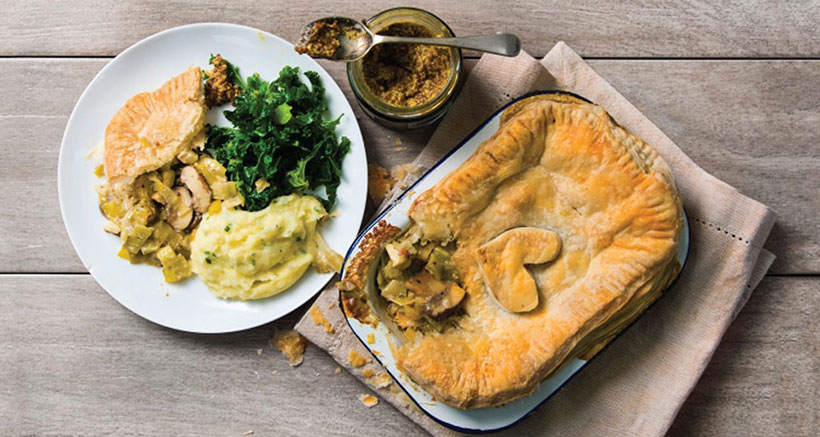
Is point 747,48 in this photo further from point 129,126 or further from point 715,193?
point 129,126

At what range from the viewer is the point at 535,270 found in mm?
2430

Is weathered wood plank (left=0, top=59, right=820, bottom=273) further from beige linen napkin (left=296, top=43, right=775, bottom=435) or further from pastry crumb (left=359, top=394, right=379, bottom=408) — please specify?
pastry crumb (left=359, top=394, right=379, bottom=408)

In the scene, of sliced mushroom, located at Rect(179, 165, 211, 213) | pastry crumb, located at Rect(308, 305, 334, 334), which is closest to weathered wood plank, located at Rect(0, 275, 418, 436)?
pastry crumb, located at Rect(308, 305, 334, 334)

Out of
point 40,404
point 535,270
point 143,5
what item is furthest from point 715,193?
point 40,404

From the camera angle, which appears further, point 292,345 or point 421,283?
point 292,345

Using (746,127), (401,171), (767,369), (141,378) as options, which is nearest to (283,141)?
(401,171)

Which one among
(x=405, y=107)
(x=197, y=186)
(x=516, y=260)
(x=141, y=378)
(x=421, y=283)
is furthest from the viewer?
(x=141, y=378)

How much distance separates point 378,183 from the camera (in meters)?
2.97

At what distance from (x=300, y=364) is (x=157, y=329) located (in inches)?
29.5

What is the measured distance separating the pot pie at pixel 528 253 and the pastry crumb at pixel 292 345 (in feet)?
2.22

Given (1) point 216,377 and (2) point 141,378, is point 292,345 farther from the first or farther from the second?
(2) point 141,378

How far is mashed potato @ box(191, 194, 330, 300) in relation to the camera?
2809 millimetres

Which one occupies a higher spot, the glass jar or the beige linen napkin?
the glass jar

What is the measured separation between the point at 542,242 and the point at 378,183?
0.93 meters
